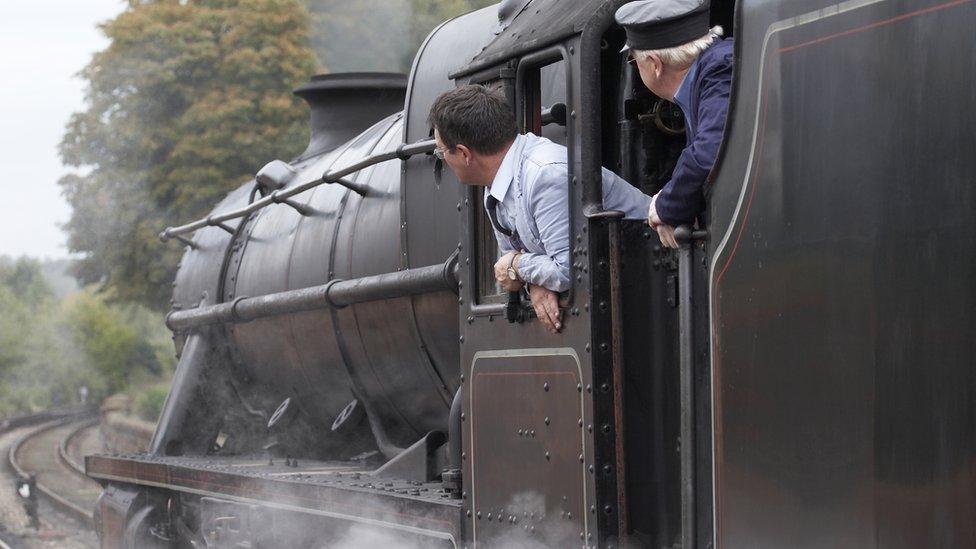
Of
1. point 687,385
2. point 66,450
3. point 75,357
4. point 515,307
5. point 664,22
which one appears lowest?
point 75,357

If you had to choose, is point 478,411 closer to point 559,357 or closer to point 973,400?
point 559,357

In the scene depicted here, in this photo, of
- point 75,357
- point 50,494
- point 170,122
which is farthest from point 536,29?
point 75,357

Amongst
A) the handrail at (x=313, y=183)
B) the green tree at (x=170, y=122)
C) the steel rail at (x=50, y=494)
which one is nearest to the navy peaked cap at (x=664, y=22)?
the handrail at (x=313, y=183)

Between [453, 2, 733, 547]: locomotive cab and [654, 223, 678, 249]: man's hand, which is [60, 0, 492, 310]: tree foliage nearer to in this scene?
[453, 2, 733, 547]: locomotive cab

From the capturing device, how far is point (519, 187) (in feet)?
12.0

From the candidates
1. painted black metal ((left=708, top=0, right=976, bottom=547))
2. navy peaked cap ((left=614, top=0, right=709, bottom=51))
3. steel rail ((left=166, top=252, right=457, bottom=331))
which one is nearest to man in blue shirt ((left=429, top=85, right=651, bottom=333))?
navy peaked cap ((left=614, top=0, right=709, bottom=51))

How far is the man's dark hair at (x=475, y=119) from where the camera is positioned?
12.2 ft

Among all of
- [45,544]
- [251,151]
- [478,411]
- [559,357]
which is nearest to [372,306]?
[478,411]

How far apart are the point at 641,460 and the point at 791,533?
780 millimetres

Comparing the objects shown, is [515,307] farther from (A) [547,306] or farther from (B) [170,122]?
(B) [170,122]

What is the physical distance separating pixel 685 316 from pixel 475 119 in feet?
3.25

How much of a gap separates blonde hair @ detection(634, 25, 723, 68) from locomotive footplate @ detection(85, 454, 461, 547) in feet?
5.87

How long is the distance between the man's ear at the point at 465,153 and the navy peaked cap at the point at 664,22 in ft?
2.61

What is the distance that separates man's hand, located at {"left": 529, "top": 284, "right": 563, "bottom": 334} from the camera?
11.5 feet
